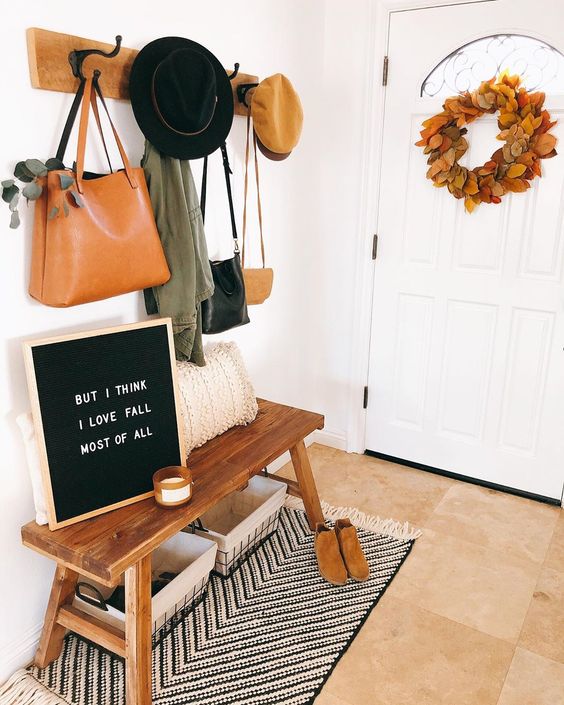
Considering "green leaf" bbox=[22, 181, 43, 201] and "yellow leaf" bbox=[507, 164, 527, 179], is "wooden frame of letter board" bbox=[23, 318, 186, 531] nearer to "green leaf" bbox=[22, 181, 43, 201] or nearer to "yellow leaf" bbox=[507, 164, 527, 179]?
"green leaf" bbox=[22, 181, 43, 201]

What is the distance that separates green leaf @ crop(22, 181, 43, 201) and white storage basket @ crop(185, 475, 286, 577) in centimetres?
117

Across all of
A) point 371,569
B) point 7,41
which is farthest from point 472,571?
point 7,41

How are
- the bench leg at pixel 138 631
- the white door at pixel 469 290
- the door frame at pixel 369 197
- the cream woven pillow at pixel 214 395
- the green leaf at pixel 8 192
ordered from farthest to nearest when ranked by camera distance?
the door frame at pixel 369 197, the white door at pixel 469 290, the cream woven pillow at pixel 214 395, the bench leg at pixel 138 631, the green leaf at pixel 8 192

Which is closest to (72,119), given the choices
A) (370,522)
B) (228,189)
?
(228,189)

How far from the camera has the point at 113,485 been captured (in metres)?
1.62

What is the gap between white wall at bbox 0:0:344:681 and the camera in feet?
4.87

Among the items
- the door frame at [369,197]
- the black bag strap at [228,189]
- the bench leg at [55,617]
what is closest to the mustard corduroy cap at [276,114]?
the black bag strap at [228,189]

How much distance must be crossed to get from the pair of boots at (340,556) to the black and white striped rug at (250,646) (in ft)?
0.13

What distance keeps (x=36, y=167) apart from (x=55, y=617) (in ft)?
3.91

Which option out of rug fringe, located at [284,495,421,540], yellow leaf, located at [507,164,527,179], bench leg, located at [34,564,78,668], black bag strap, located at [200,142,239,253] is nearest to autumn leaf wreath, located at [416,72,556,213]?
yellow leaf, located at [507,164,527,179]

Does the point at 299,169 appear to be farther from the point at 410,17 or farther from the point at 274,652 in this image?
the point at 274,652

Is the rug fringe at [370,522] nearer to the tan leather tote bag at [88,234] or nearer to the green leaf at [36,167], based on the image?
the tan leather tote bag at [88,234]

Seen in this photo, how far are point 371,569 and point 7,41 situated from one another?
1932 millimetres

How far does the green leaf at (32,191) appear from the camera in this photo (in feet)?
4.54
